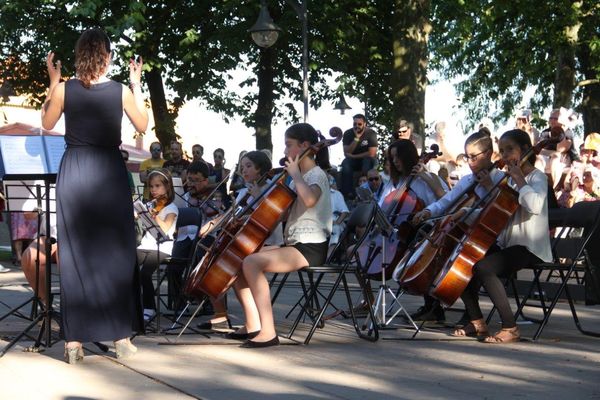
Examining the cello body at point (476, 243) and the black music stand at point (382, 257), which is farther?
the black music stand at point (382, 257)

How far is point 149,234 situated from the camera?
9.86 meters

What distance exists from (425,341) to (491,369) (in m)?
1.48

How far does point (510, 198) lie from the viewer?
27.5 feet

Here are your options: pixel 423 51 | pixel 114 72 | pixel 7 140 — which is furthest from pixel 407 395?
pixel 114 72

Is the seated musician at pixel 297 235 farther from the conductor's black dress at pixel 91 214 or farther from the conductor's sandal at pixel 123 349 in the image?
the conductor's black dress at pixel 91 214

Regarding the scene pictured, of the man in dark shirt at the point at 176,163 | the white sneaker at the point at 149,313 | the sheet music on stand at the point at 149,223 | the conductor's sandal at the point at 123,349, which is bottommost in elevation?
the white sneaker at the point at 149,313

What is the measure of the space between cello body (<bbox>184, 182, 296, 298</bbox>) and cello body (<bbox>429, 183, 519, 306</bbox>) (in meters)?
1.17

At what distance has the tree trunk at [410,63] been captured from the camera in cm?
2164

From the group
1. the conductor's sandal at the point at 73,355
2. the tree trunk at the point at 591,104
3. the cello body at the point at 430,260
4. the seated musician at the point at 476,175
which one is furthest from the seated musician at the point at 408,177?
the tree trunk at the point at 591,104

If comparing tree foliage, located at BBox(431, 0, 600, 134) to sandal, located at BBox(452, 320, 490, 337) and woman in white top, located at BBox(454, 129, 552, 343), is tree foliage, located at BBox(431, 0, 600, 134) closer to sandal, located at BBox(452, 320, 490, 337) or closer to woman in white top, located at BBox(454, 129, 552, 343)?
sandal, located at BBox(452, 320, 490, 337)

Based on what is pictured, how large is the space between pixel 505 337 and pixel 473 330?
465mm

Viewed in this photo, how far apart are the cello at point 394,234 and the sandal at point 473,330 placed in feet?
2.36

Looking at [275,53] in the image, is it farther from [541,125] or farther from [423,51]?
[541,125]

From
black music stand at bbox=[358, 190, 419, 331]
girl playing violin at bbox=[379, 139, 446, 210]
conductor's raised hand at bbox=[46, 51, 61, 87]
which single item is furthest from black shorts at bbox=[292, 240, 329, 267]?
conductor's raised hand at bbox=[46, 51, 61, 87]
